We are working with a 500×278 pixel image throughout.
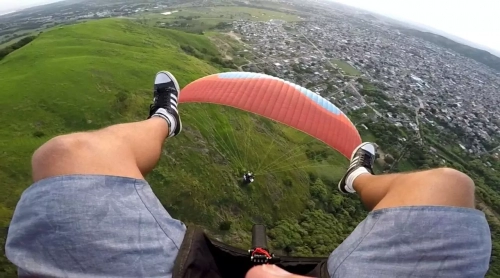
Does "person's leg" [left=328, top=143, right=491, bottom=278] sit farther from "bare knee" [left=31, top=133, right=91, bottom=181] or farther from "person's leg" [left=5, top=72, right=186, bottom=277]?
"bare knee" [left=31, top=133, right=91, bottom=181]

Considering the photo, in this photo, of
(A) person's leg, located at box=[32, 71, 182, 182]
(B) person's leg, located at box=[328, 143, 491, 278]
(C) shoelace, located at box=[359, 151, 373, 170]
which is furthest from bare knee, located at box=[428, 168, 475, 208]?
(C) shoelace, located at box=[359, 151, 373, 170]

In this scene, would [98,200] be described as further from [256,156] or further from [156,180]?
[256,156]

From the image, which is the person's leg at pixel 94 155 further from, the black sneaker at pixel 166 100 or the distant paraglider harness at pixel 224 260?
the black sneaker at pixel 166 100

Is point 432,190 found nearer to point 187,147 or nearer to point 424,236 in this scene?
point 424,236

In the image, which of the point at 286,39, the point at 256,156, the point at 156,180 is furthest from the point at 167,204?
the point at 286,39

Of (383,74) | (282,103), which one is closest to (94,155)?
(282,103)
